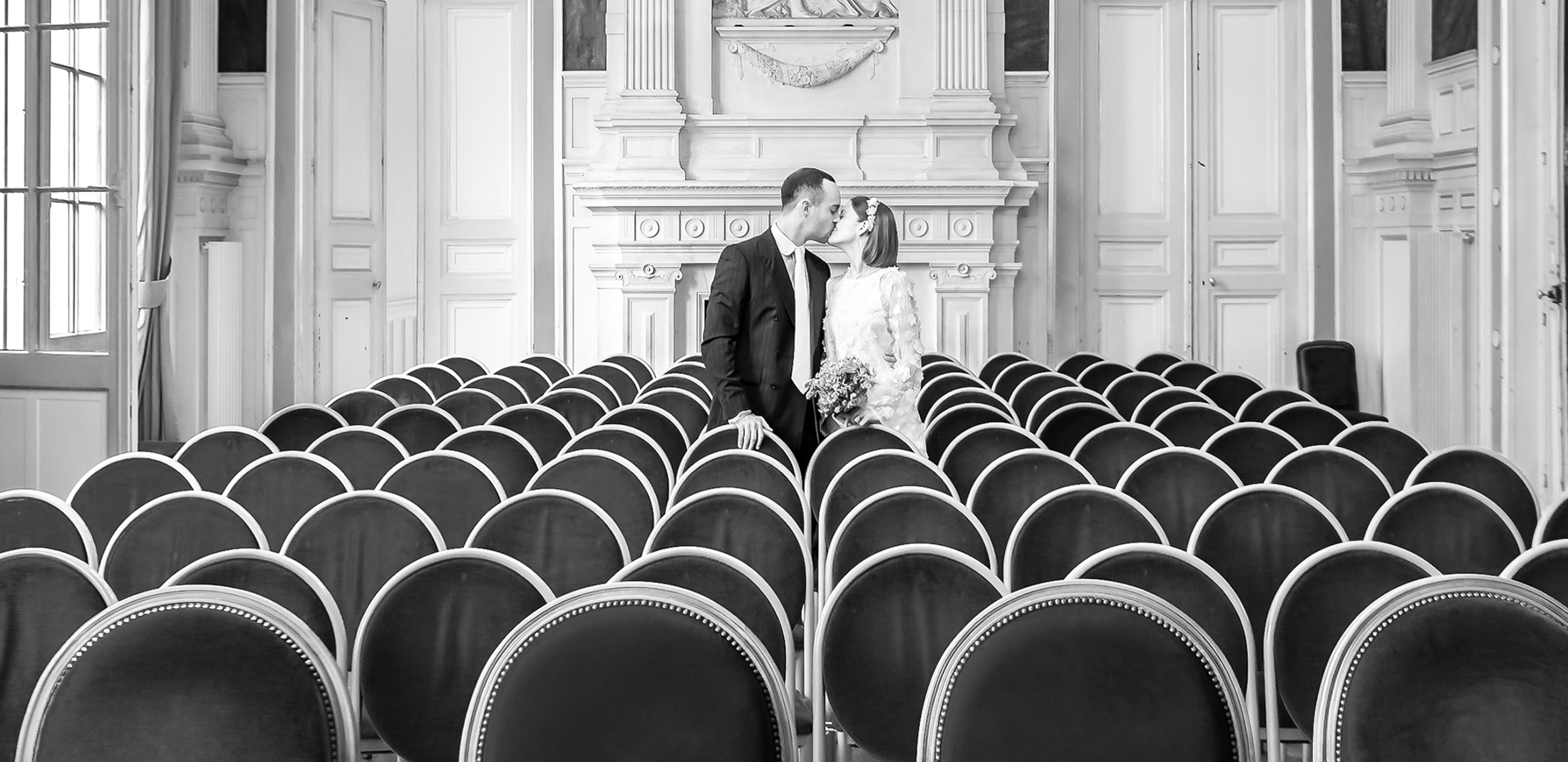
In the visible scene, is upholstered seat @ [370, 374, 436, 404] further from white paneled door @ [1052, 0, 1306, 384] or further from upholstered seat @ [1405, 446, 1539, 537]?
white paneled door @ [1052, 0, 1306, 384]

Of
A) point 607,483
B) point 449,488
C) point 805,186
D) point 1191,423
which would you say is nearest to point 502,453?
point 449,488

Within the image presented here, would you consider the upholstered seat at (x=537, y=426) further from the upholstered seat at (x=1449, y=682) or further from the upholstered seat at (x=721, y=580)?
the upholstered seat at (x=1449, y=682)

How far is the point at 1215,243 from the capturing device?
11.4 m

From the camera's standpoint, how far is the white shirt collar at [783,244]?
4742 mm

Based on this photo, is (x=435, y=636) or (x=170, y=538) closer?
(x=435, y=636)

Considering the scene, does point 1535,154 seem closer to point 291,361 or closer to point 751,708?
point 751,708

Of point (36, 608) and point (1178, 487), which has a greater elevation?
point (1178, 487)

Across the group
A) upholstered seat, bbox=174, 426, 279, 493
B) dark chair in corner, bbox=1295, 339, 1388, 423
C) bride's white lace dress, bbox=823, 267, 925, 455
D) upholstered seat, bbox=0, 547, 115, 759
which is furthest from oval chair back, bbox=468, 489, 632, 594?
dark chair in corner, bbox=1295, 339, 1388, 423

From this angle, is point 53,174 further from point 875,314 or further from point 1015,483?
point 1015,483

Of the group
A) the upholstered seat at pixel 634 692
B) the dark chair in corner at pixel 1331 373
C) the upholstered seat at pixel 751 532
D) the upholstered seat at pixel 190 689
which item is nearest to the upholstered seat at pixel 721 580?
the upholstered seat at pixel 751 532

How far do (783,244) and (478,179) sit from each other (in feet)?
24.1

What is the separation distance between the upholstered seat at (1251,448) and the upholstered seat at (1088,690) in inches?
107

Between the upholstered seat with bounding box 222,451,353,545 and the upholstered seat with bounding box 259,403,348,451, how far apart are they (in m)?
1.45

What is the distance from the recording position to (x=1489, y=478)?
4.08 meters
